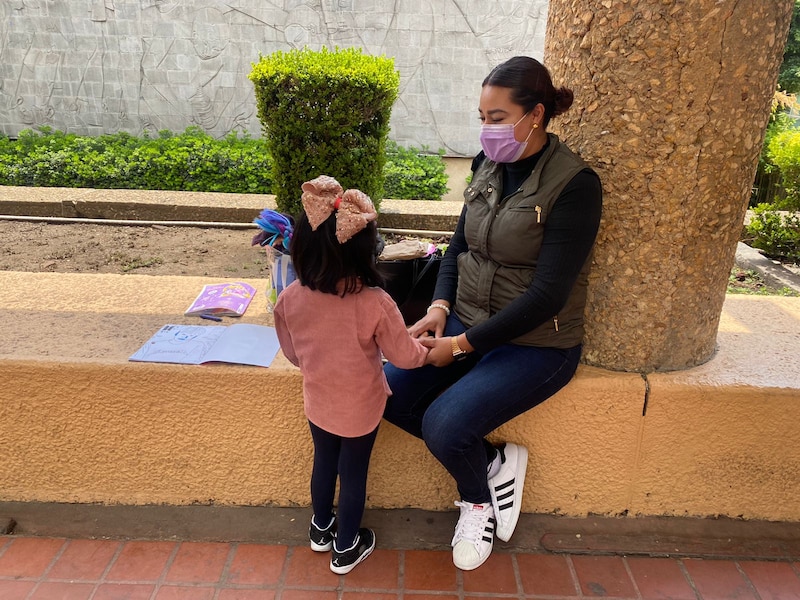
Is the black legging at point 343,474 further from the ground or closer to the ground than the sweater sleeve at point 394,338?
closer to the ground

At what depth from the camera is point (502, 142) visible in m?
1.92

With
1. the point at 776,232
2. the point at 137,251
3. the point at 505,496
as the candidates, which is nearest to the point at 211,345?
the point at 505,496

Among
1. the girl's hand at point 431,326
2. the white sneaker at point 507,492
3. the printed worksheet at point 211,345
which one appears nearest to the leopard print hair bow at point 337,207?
the girl's hand at point 431,326

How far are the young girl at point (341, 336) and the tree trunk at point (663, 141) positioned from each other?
2.68 feet

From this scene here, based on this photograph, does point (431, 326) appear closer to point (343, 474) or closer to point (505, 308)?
point (505, 308)

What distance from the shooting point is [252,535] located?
223 cm

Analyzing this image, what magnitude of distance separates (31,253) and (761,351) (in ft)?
16.1

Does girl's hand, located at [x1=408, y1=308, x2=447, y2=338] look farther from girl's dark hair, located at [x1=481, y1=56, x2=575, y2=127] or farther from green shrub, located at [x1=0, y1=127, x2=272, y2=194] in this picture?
green shrub, located at [x1=0, y1=127, x2=272, y2=194]

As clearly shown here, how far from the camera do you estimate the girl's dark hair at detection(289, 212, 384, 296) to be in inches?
65.9

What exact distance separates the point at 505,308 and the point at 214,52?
8.40 metres

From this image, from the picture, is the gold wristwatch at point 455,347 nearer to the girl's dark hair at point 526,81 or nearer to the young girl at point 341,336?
the young girl at point 341,336

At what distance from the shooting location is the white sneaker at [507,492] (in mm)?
2143

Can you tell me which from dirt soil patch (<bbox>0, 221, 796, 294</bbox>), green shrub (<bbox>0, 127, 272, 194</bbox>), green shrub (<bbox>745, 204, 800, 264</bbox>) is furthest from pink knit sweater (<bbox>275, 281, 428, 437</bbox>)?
green shrub (<bbox>0, 127, 272, 194</bbox>)

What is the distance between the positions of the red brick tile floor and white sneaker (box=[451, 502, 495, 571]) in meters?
0.05
